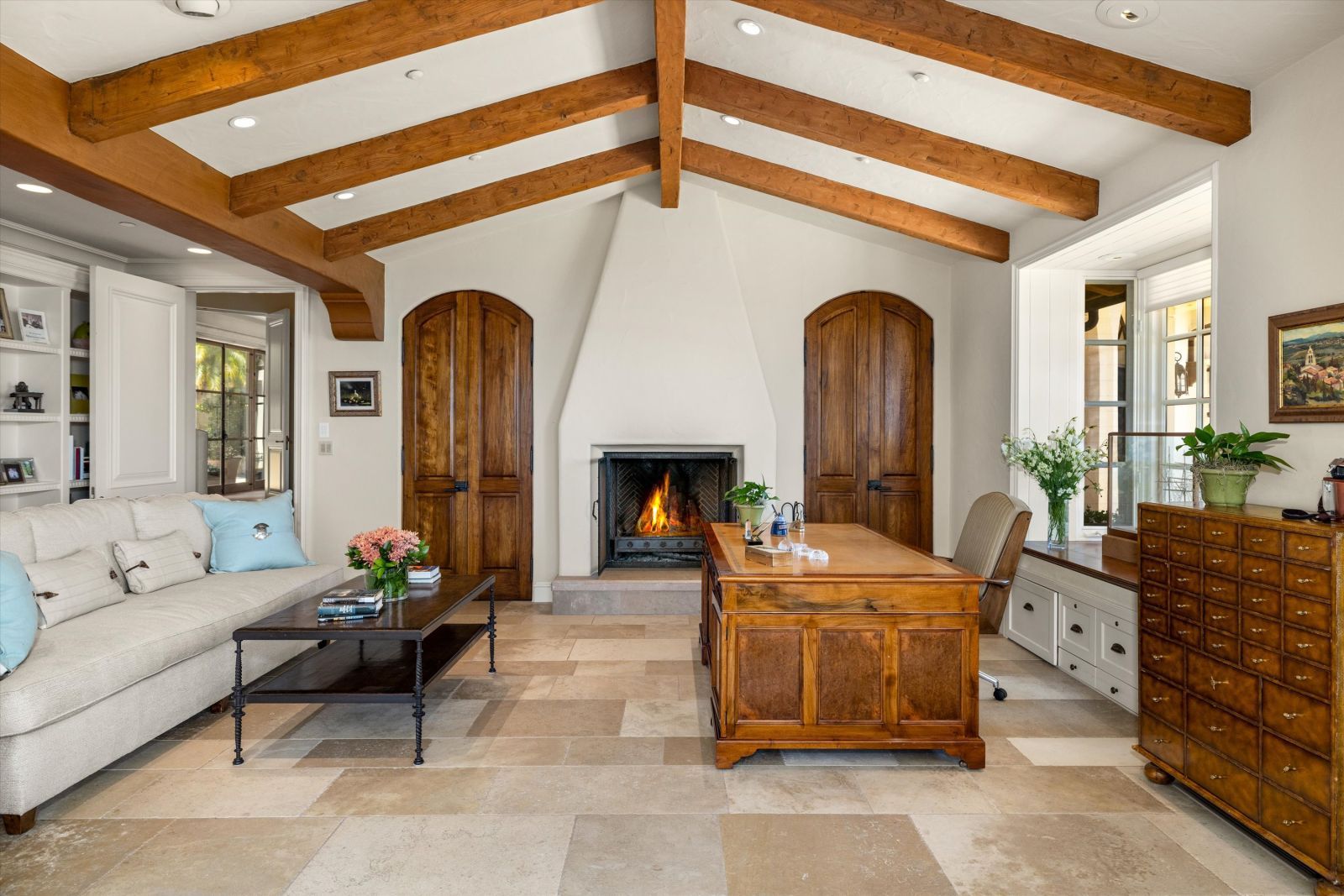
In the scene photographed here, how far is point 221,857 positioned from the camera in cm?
234

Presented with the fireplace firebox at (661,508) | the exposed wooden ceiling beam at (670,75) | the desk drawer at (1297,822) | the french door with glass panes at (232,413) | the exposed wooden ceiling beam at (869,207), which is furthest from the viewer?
the french door with glass panes at (232,413)

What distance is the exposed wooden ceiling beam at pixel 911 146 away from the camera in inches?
156

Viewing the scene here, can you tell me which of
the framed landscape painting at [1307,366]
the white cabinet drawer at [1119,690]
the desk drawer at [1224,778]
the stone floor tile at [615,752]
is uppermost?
the framed landscape painting at [1307,366]

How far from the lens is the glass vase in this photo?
448 centimetres

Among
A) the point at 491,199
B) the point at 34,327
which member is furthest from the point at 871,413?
the point at 34,327

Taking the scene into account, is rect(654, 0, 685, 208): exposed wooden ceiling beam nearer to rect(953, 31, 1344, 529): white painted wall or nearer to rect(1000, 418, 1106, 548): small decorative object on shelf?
rect(953, 31, 1344, 529): white painted wall

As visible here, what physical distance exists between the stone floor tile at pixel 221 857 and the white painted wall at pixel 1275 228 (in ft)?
11.6

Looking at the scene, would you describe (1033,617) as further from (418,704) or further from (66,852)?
(66,852)

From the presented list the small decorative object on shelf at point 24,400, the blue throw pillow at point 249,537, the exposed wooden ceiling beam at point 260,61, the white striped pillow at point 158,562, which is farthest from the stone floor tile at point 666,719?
the small decorative object on shelf at point 24,400

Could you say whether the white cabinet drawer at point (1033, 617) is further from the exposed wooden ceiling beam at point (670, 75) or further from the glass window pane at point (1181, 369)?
the exposed wooden ceiling beam at point (670, 75)

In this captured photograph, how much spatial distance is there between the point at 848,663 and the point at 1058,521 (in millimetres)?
2300

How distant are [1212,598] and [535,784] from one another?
8.05ft

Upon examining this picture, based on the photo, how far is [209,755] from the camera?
3.10m

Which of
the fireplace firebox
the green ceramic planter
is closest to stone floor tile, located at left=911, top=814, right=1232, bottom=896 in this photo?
the green ceramic planter
